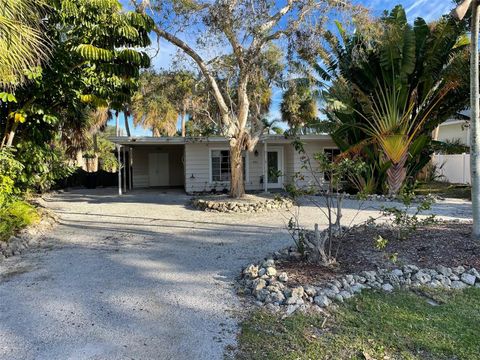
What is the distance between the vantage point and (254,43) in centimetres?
1061

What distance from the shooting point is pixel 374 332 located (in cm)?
326

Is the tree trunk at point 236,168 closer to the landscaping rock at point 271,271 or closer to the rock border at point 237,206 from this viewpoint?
the rock border at point 237,206

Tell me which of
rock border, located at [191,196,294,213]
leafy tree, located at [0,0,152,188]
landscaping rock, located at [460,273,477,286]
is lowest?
landscaping rock, located at [460,273,477,286]

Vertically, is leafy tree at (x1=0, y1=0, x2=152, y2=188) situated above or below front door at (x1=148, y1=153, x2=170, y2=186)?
above

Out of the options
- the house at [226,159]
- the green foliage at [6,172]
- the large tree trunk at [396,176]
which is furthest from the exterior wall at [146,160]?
the green foliage at [6,172]

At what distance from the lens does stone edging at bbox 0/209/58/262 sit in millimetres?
6180

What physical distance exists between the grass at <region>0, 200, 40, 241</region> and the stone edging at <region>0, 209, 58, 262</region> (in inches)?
4.4

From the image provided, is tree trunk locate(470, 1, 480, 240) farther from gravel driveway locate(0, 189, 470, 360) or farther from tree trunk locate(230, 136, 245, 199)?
tree trunk locate(230, 136, 245, 199)

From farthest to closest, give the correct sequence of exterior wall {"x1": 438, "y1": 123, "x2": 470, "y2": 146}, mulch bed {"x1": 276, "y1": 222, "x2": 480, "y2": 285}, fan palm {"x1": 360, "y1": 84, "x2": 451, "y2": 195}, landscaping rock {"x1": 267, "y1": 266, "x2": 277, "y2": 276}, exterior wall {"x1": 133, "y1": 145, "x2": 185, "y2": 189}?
exterior wall {"x1": 438, "y1": 123, "x2": 470, "y2": 146}
exterior wall {"x1": 133, "y1": 145, "x2": 185, "y2": 189}
fan palm {"x1": 360, "y1": 84, "x2": 451, "y2": 195}
mulch bed {"x1": 276, "y1": 222, "x2": 480, "y2": 285}
landscaping rock {"x1": 267, "y1": 266, "x2": 277, "y2": 276}

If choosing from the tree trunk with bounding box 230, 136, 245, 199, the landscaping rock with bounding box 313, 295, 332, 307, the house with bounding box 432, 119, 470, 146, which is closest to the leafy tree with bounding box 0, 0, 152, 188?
the tree trunk with bounding box 230, 136, 245, 199

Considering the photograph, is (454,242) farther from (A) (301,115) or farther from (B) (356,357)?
(A) (301,115)

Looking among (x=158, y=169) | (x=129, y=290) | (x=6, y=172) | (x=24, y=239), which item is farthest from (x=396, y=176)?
(x=158, y=169)

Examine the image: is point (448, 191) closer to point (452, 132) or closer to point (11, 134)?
point (452, 132)

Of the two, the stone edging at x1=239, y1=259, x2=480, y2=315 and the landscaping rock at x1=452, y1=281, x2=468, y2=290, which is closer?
the stone edging at x1=239, y1=259, x2=480, y2=315
